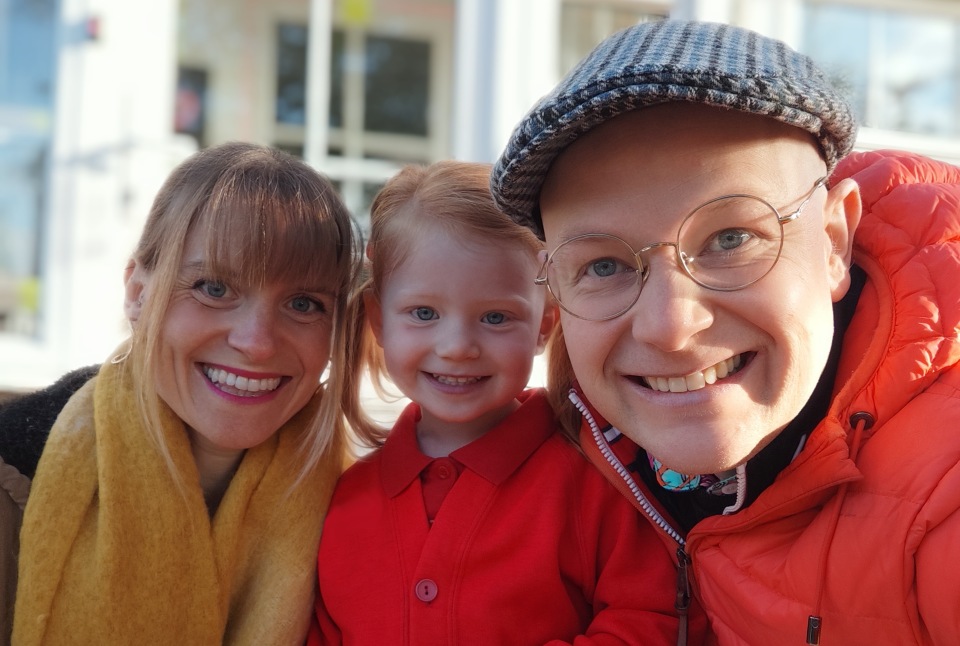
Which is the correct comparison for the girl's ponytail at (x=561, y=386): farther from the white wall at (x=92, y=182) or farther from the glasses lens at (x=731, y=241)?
the white wall at (x=92, y=182)

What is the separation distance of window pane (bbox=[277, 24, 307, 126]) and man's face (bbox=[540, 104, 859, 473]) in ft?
12.6

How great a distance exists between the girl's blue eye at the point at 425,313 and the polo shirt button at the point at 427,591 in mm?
537

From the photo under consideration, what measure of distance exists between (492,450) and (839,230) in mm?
799

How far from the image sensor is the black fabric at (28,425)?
1.77 metres

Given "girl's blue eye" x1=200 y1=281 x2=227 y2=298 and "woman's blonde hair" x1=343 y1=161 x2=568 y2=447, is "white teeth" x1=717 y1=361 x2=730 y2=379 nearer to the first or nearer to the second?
"woman's blonde hair" x1=343 y1=161 x2=568 y2=447

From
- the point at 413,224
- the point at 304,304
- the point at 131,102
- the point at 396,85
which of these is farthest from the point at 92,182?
the point at 396,85

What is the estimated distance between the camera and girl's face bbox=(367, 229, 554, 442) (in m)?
1.80

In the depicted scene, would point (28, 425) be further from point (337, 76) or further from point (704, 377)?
point (337, 76)

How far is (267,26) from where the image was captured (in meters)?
4.96

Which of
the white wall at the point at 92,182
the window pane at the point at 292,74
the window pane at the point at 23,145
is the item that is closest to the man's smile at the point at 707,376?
the white wall at the point at 92,182

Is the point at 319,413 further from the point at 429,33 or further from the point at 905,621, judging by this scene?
the point at 429,33

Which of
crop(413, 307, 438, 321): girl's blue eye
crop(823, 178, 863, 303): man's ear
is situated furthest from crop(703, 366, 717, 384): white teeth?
crop(413, 307, 438, 321): girl's blue eye

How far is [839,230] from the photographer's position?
145 cm

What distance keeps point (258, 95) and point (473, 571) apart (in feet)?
13.5
